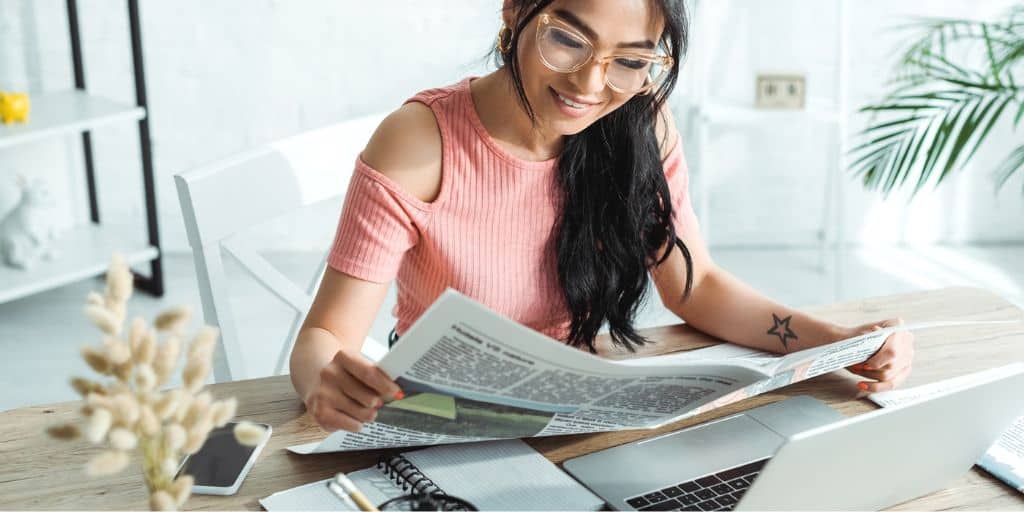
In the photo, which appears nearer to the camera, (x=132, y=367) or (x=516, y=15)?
(x=132, y=367)

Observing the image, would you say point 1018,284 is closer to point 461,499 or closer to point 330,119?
point 330,119

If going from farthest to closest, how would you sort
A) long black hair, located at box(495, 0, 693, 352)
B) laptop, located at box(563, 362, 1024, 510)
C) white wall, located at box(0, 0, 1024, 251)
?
1. white wall, located at box(0, 0, 1024, 251)
2. long black hair, located at box(495, 0, 693, 352)
3. laptop, located at box(563, 362, 1024, 510)

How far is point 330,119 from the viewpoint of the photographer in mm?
3156

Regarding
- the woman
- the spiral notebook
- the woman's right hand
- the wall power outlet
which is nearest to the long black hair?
the woman

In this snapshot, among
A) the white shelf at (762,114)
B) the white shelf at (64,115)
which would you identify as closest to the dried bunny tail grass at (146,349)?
the white shelf at (64,115)

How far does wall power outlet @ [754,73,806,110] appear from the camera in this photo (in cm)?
323

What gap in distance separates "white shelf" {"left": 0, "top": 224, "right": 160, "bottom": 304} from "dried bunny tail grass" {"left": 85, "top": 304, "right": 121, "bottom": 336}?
2.17 meters

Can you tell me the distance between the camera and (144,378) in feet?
2.18

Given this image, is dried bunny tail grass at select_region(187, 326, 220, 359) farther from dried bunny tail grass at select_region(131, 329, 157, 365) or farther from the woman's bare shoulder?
the woman's bare shoulder

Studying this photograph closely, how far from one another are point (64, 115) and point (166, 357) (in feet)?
7.53

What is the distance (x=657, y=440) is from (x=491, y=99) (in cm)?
49

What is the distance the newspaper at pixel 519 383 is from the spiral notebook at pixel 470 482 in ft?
0.05

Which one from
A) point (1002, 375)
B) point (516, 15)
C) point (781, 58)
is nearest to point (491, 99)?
point (516, 15)

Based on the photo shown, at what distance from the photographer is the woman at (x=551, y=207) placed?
3.78 ft
